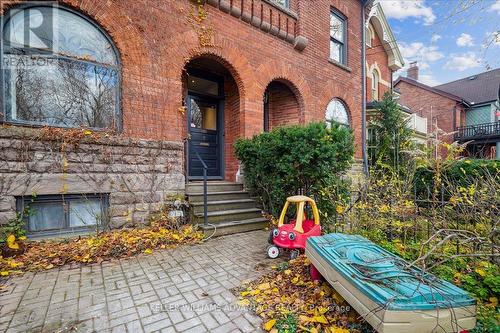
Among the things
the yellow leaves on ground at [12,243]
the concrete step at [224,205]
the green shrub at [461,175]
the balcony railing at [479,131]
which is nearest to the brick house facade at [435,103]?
the balcony railing at [479,131]

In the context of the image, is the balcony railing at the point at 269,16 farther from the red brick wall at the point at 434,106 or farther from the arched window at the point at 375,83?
the red brick wall at the point at 434,106

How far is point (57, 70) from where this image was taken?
4.11m

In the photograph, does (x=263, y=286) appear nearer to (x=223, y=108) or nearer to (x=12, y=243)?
(x=12, y=243)

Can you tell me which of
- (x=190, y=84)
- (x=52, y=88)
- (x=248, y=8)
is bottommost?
(x=52, y=88)

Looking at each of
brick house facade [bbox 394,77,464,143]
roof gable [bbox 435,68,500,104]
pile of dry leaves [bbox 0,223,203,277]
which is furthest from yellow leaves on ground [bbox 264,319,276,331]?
roof gable [bbox 435,68,500,104]

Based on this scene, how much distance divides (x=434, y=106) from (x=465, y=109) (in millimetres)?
2862

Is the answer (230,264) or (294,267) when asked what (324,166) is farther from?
(230,264)

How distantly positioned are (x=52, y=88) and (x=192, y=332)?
14.7 feet

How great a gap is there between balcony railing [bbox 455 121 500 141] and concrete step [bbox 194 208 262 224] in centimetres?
2209

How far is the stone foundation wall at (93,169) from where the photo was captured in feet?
12.0

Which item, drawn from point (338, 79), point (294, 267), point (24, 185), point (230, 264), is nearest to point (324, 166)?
point (294, 267)

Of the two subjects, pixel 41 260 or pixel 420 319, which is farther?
pixel 41 260

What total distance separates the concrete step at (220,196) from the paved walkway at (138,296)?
1.52m

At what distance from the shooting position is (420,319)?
1600 mm
